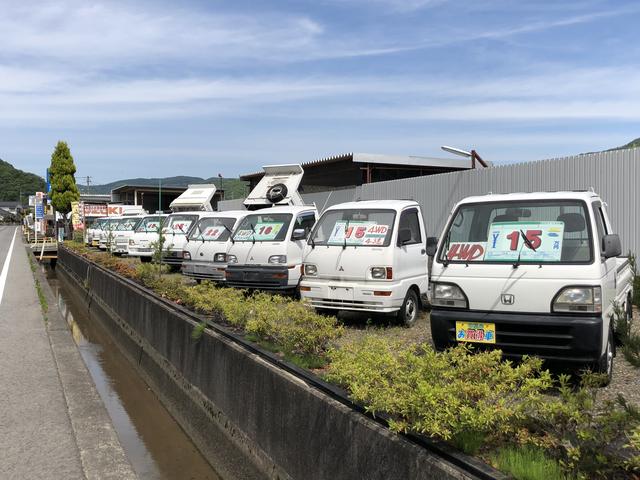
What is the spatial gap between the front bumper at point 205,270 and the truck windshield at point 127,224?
1426 cm

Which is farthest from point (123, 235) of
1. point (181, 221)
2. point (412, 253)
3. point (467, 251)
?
point (467, 251)

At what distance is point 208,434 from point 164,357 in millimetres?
2481

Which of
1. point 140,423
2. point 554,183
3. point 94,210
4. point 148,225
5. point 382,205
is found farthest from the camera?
point 94,210

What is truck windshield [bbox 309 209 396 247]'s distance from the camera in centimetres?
876

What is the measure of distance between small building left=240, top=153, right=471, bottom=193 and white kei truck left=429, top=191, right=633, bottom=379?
1614 cm

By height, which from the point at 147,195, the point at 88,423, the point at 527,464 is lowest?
the point at 88,423

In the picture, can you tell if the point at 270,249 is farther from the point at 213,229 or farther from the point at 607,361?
the point at 607,361

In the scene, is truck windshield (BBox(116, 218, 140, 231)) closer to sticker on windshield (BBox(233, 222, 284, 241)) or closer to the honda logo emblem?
sticker on windshield (BBox(233, 222, 284, 241))

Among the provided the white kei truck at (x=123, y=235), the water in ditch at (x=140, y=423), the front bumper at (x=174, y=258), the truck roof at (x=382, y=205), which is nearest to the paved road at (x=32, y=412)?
the water in ditch at (x=140, y=423)

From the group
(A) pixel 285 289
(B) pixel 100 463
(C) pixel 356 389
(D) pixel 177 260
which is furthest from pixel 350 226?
(D) pixel 177 260

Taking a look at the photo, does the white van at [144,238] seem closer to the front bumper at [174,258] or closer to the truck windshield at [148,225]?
the truck windshield at [148,225]

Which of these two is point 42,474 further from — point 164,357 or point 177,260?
point 177,260

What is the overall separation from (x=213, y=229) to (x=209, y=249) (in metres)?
0.81

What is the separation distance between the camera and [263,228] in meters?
12.1
